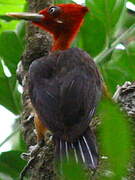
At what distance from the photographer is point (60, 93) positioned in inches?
72.4

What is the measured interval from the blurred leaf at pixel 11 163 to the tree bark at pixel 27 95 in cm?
12

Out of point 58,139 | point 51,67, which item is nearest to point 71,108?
point 58,139

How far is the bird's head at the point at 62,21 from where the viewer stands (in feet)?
9.36

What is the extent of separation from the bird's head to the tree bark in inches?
2.6

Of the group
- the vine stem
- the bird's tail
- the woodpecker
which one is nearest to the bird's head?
the woodpecker

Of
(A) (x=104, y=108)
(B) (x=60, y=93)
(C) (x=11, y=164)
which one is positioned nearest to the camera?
(A) (x=104, y=108)

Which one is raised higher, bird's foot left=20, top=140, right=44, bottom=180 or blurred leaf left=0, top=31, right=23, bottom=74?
blurred leaf left=0, top=31, right=23, bottom=74

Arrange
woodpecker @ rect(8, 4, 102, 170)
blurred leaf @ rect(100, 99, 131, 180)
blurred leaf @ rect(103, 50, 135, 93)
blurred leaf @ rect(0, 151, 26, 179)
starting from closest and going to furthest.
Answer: blurred leaf @ rect(100, 99, 131, 180) < woodpecker @ rect(8, 4, 102, 170) < blurred leaf @ rect(0, 151, 26, 179) < blurred leaf @ rect(103, 50, 135, 93)

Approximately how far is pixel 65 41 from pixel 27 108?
903mm

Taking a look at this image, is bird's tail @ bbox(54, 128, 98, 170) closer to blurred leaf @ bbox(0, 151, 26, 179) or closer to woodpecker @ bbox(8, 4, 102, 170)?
woodpecker @ bbox(8, 4, 102, 170)

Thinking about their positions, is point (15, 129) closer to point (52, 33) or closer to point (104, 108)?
point (52, 33)

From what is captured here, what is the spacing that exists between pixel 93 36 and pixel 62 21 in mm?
765

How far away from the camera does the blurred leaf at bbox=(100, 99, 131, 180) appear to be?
0.38m

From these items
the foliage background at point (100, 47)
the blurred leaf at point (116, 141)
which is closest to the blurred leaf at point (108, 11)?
the foliage background at point (100, 47)
